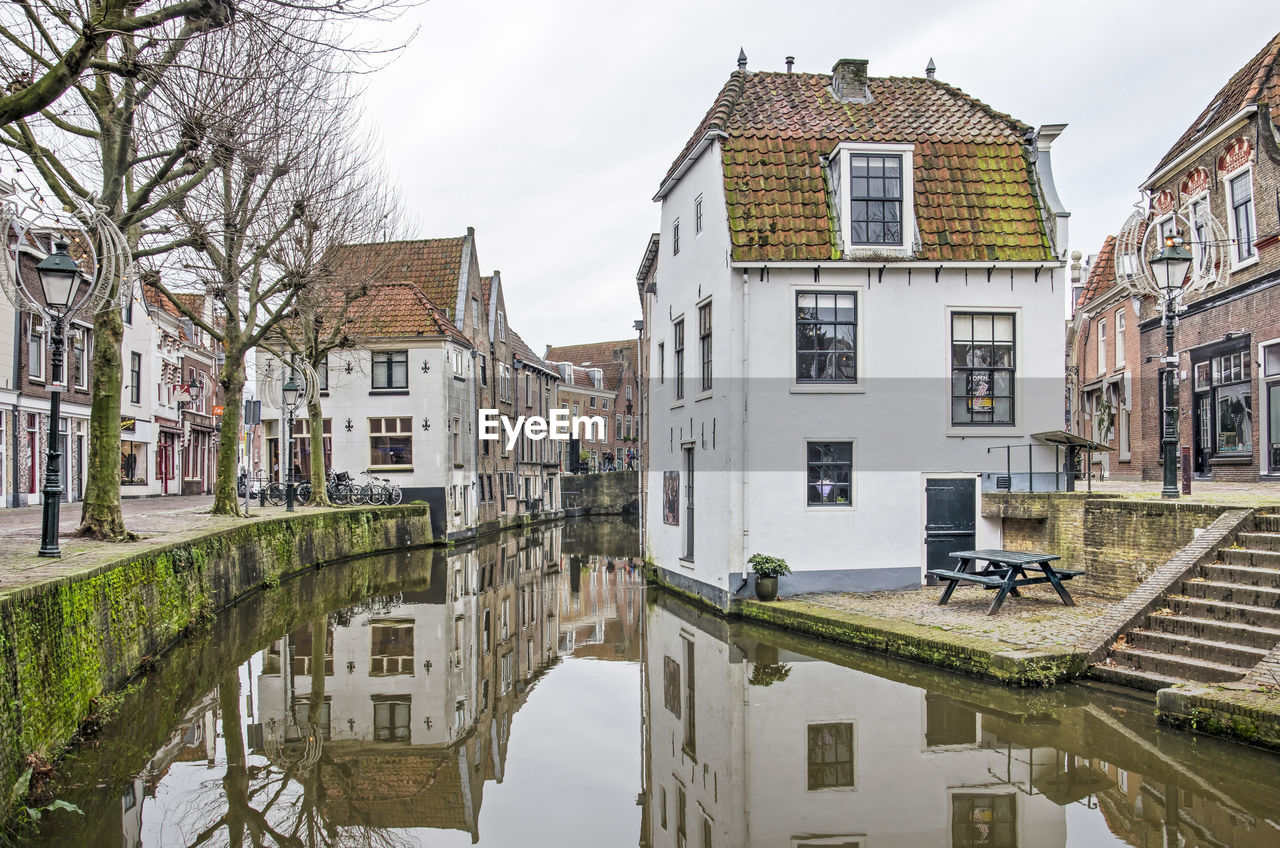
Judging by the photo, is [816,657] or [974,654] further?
[816,657]

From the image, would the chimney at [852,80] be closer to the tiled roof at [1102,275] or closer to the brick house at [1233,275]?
the brick house at [1233,275]

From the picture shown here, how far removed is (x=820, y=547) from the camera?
15.7m

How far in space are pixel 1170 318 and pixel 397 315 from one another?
25.1m

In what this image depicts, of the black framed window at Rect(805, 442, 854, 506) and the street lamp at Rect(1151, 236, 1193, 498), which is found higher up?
the street lamp at Rect(1151, 236, 1193, 498)

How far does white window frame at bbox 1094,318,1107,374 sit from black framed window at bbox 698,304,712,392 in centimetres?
1882

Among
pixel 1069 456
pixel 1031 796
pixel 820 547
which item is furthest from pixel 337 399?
pixel 1031 796

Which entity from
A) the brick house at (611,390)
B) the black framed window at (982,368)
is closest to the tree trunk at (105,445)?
the black framed window at (982,368)

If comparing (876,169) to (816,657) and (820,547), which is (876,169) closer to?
(820,547)

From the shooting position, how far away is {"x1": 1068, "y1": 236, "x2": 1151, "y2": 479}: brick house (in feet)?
92.3

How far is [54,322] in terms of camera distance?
10.3 meters

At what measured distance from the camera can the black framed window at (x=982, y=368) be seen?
53.5ft

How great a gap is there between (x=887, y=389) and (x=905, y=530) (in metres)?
2.32

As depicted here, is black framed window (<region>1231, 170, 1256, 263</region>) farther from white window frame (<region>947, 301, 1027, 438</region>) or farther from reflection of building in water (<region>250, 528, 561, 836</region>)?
reflection of building in water (<region>250, 528, 561, 836</region>)

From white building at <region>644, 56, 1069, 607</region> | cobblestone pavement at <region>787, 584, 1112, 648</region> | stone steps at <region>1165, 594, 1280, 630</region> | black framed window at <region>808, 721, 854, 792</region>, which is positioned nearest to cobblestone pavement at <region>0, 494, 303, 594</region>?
black framed window at <region>808, 721, 854, 792</region>
